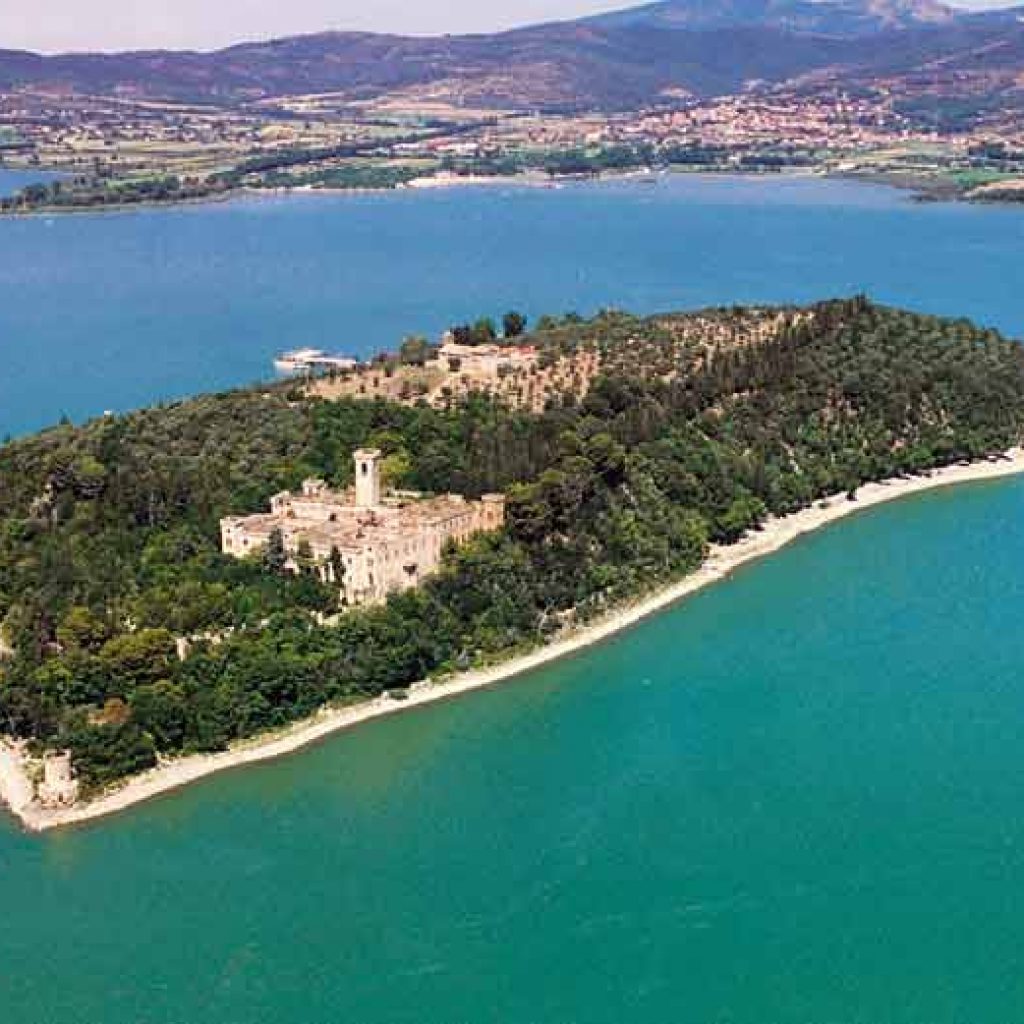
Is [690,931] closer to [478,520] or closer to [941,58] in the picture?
[478,520]

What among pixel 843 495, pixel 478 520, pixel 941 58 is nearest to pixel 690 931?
pixel 478 520

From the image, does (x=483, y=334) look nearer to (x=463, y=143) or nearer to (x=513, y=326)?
(x=513, y=326)

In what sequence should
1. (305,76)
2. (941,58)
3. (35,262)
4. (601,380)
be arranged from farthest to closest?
(305,76) → (941,58) → (35,262) → (601,380)

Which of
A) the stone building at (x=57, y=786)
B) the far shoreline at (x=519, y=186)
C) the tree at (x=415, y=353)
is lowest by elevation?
the far shoreline at (x=519, y=186)

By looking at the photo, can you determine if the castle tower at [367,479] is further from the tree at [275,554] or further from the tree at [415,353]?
the tree at [415,353]

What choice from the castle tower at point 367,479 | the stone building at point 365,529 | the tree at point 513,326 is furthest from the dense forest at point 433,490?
the castle tower at point 367,479

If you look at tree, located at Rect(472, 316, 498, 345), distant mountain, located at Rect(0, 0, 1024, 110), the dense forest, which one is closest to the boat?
tree, located at Rect(472, 316, 498, 345)

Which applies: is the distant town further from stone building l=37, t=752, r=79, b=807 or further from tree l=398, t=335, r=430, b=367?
stone building l=37, t=752, r=79, b=807
